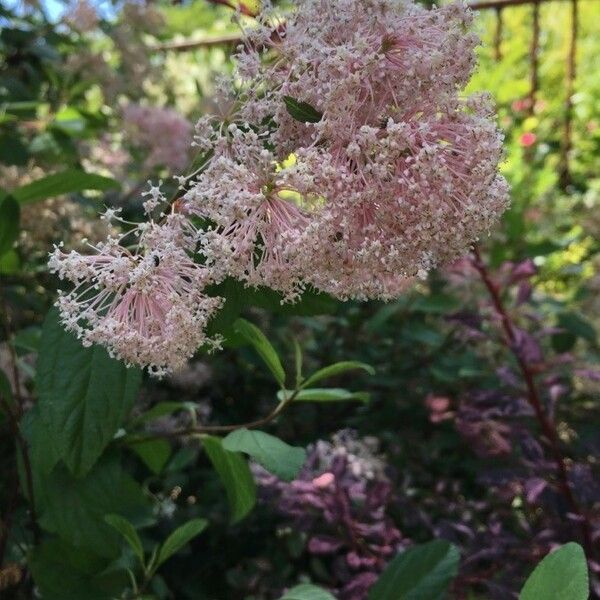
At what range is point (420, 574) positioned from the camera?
3.13 feet

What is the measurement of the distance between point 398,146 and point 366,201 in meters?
0.04

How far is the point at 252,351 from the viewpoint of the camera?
164 centimetres

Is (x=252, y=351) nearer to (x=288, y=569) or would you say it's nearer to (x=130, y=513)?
(x=288, y=569)

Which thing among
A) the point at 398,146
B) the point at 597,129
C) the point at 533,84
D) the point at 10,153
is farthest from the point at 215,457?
the point at 597,129

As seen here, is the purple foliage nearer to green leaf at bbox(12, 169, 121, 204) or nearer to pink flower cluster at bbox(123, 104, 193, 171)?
green leaf at bbox(12, 169, 121, 204)

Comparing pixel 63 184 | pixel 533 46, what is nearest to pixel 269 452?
pixel 63 184

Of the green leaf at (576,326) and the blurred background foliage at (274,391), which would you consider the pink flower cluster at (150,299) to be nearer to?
the blurred background foliage at (274,391)

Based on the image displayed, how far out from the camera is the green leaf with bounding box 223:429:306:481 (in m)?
0.80

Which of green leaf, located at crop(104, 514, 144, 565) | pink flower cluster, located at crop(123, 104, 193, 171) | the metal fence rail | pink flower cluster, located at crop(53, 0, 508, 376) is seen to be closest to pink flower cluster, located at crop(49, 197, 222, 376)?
pink flower cluster, located at crop(53, 0, 508, 376)

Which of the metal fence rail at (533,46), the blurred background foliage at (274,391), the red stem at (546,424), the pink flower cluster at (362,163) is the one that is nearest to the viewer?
the pink flower cluster at (362,163)

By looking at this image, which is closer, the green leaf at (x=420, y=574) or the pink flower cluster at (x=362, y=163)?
the pink flower cluster at (x=362, y=163)

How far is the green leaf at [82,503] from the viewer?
892 mm

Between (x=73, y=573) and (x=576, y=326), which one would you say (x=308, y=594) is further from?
(x=576, y=326)

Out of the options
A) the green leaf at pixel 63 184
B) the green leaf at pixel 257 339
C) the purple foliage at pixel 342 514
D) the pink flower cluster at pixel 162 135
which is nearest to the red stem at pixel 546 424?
the purple foliage at pixel 342 514
